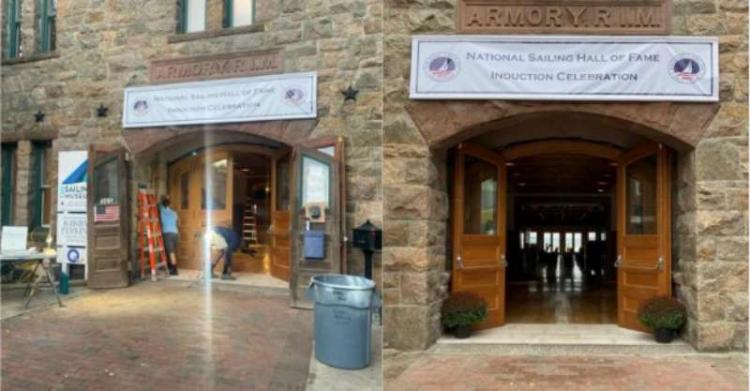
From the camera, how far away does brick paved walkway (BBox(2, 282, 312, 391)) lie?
493 centimetres

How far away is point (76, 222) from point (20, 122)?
7.23ft

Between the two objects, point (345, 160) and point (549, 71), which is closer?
point (549, 71)

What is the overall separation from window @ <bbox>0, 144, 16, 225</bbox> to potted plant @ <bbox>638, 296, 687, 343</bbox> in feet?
32.6

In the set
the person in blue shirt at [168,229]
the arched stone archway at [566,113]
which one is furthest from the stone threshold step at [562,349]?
the person in blue shirt at [168,229]

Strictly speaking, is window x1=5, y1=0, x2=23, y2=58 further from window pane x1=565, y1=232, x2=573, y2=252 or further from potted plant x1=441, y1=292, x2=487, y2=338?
window pane x1=565, y1=232, x2=573, y2=252

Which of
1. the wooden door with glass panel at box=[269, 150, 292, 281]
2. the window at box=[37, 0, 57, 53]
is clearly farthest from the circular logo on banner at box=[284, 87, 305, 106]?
the window at box=[37, 0, 57, 53]

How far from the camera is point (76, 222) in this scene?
9.76m

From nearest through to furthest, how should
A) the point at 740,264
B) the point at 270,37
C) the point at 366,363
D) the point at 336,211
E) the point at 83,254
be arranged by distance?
1. the point at 366,363
2. the point at 740,264
3. the point at 336,211
4. the point at 270,37
5. the point at 83,254

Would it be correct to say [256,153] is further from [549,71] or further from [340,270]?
[549,71]

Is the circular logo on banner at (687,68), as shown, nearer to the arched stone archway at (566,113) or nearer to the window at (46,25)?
the arched stone archway at (566,113)

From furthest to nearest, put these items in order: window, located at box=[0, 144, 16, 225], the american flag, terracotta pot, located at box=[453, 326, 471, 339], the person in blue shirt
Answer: window, located at box=[0, 144, 16, 225], the person in blue shirt, the american flag, terracotta pot, located at box=[453, 326, 471, 339]

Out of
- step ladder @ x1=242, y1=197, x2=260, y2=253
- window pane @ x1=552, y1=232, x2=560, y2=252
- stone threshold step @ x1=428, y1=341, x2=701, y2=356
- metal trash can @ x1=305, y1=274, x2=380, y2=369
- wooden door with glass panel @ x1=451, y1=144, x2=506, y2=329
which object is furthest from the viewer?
window pane @ x1=552, y1=232, x2=560, y2=252

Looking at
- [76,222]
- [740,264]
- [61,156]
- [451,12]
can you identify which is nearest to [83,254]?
[76,222]

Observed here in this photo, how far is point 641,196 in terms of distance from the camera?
23.4 feet
